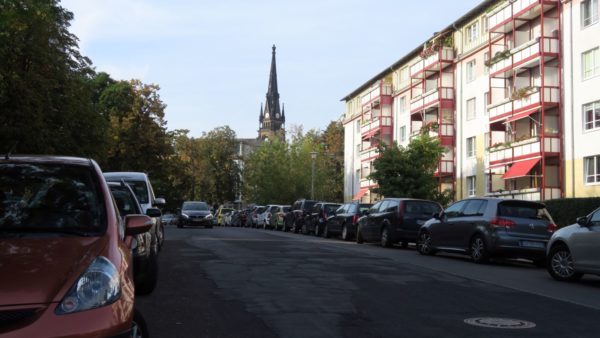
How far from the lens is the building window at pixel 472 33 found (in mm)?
44081

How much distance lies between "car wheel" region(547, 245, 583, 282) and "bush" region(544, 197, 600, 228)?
12.5m

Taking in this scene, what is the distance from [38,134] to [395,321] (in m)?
21.3

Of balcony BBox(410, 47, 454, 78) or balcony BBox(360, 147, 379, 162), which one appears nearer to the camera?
balcony BBox(410, 47, 454, 78)

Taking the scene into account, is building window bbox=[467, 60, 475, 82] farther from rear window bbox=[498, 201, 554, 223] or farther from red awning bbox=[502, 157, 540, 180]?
rear window bbox=[498, 201, 554, 223]

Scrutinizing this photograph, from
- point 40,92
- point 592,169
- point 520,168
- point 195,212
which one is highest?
point 40,92

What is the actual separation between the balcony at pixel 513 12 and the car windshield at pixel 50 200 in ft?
111

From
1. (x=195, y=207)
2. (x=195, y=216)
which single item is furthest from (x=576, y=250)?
(x=195, y=207)

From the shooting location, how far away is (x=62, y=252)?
434 centimetres

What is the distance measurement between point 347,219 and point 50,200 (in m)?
22.4

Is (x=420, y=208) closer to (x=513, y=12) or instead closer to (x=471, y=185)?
(x=513, y=12)

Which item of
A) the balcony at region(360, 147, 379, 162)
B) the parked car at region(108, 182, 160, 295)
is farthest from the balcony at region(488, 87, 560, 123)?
the parked car at region(108, 182, 160, 295)

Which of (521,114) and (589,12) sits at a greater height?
(589,12)

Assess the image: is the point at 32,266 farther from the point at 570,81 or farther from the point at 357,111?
the point at 357,111

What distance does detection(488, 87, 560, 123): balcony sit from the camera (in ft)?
115
